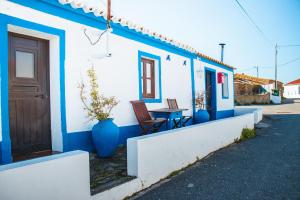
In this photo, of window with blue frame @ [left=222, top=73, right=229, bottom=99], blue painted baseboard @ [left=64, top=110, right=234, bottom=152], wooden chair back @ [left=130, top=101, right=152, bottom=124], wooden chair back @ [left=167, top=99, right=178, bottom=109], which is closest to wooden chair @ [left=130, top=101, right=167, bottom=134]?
wooden chair back @ [left=130, top=101, right=152, bottom=124]

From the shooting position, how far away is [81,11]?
4984mm

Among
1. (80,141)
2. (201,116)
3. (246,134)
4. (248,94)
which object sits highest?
(248,94)

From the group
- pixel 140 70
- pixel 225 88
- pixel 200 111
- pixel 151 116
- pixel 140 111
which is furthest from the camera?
pixel 225 88

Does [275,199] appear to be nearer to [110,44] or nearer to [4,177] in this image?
[4,177]

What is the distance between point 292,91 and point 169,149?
64564mm

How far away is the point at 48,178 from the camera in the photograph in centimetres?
246

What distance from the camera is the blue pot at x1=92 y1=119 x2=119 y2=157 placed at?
15.5 ft

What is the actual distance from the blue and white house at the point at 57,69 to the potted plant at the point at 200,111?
3548 mm

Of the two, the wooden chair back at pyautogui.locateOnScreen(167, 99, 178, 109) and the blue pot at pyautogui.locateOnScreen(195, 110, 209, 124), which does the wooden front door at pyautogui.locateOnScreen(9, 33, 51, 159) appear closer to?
the wooden chair back at pyautogui.locateOnScreen(167, 99, 178, 109)

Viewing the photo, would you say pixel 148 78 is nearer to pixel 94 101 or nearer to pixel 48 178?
pixel 94 101

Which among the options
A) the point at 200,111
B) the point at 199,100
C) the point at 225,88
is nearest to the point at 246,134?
the point at 200,111

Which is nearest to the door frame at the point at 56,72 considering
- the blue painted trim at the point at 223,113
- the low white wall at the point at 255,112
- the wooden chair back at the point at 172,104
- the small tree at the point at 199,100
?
the wooden chair back at the point at 172,104

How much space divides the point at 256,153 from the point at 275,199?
2938 mm

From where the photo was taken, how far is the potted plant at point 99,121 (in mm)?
4742
